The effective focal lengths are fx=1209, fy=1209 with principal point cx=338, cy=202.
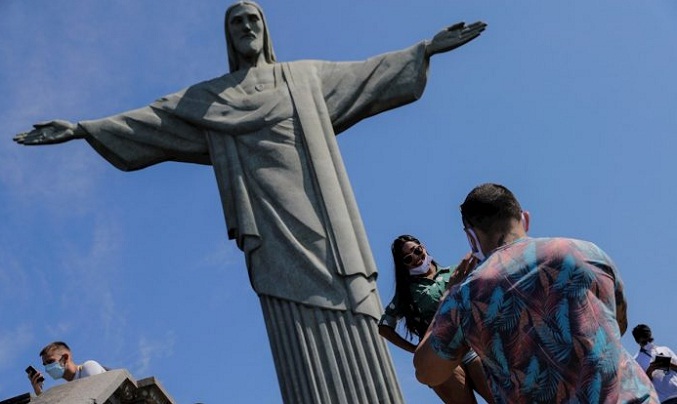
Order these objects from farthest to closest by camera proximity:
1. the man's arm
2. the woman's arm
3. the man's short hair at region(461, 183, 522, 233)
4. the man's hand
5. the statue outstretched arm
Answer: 1. the statue outstretched arm
2. the woman's arm
3. the man's hand
4. the man's short hair at region(461, 183, 522, 233)
5. the man's arm

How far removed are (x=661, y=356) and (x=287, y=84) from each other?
3662 mm

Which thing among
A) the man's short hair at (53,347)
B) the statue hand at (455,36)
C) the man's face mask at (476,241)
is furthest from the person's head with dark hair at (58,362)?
the man's face mask at (476,241)

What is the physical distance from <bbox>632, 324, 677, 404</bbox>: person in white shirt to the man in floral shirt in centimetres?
489

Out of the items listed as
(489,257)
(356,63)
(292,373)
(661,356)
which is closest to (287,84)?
(356,63)

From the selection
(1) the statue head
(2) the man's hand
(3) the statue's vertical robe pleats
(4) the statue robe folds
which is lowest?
(3) the statue's vertical robe pleats

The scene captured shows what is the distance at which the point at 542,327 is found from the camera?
161 inches

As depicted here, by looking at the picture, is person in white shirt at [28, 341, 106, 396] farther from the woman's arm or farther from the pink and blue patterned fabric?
the pink and blue patterned fabric

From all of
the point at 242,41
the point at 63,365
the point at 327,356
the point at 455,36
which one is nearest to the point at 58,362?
the point at 63,365

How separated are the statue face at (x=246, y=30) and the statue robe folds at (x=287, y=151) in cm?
24

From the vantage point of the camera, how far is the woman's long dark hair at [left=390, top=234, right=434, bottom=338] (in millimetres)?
6484

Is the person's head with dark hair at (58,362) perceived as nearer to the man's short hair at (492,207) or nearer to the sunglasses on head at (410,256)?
the sunglasses on head at (410,256)

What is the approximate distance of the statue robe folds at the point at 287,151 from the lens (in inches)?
355

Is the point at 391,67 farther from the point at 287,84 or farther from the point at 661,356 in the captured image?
the point at 661,356

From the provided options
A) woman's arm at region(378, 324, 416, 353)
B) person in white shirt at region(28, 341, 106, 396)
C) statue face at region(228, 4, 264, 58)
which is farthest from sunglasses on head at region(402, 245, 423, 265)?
statue face at region(228, 4, 264, 58)
